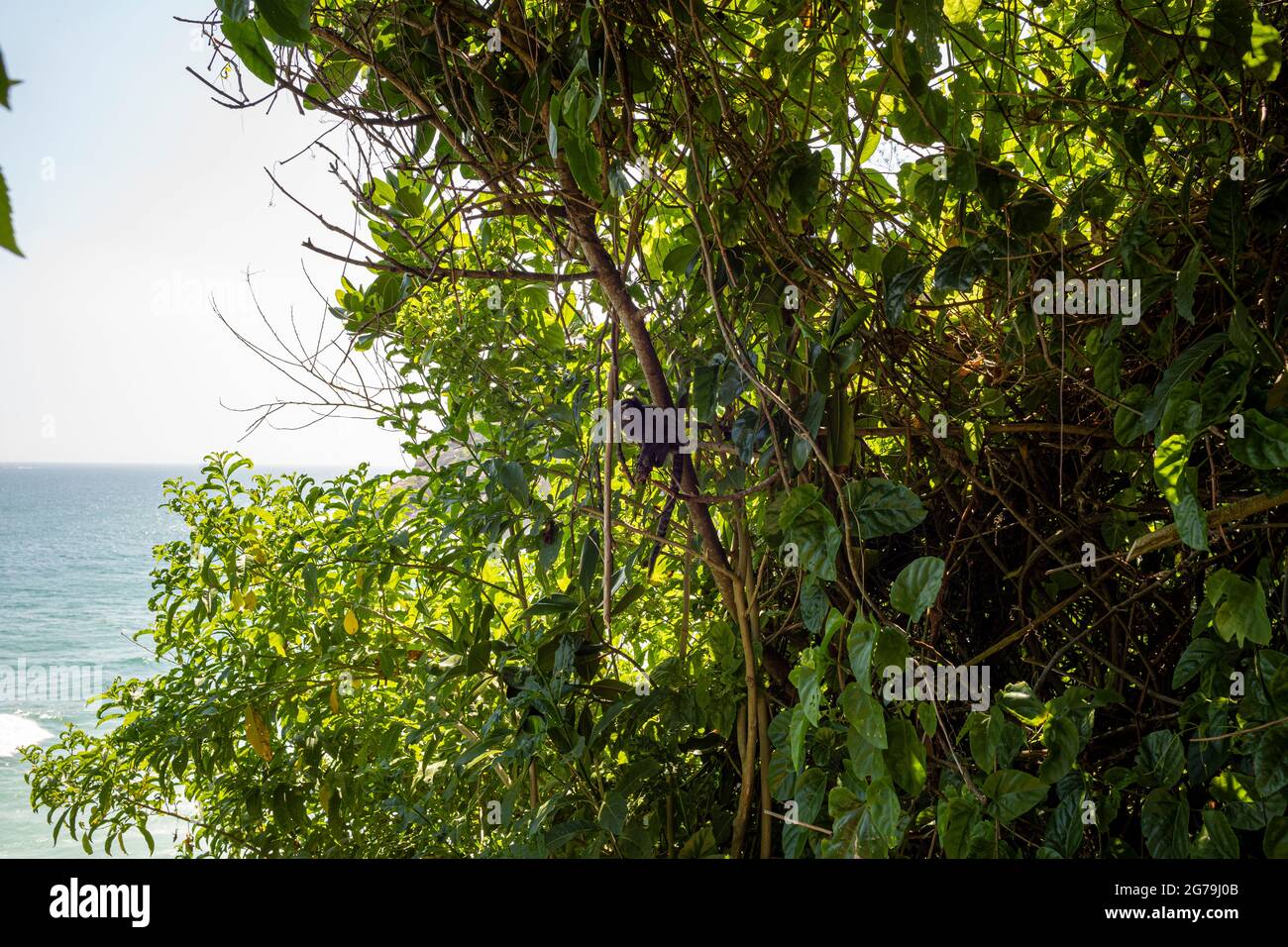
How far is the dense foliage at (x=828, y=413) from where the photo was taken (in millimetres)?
854

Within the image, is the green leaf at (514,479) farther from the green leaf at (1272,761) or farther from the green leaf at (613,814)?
the green leaf at (1272,761)

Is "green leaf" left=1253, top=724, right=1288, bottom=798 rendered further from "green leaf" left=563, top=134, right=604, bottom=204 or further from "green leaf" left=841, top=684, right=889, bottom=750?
"green leaf" left=563, top=134, right=604, bottom=204

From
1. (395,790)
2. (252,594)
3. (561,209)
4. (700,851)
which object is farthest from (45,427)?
(700,851)

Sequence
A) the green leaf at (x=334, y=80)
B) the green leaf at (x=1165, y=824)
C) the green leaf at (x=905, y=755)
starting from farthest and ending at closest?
the green leaf at (x=334, y=80), the green leaf at (x=1165, y=824), the green leaf at (x=905, y=755)

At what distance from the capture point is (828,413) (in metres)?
0.93

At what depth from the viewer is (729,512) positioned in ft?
3.74

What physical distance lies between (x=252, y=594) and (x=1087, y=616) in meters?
1.31

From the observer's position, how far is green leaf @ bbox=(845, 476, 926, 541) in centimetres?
81

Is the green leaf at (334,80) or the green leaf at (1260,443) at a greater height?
the green leaf at (334,80)

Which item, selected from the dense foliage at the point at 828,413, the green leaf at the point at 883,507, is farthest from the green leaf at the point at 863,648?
the green leaf at the point at 883,507

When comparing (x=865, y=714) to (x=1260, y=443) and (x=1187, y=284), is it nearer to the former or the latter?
(x=1260, y=443)

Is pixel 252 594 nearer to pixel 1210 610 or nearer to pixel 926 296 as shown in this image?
pixel 926 296

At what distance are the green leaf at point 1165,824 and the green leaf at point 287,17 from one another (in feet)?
3.21

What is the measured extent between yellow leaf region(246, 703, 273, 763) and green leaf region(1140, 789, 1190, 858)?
126 centimetres
